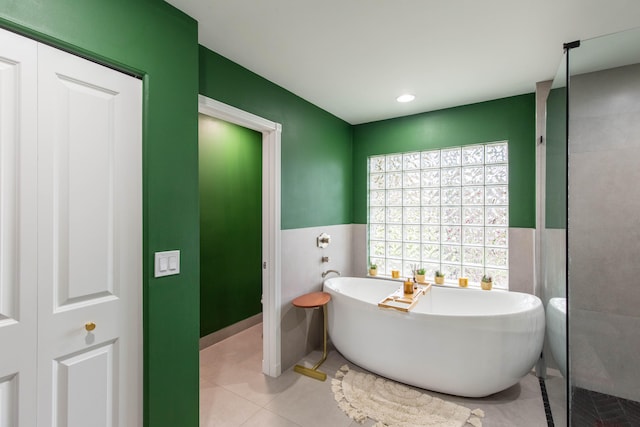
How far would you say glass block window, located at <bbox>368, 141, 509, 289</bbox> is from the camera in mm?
2951

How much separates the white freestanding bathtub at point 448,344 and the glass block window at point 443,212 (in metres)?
0.56

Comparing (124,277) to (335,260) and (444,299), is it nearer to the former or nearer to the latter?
(335,260)

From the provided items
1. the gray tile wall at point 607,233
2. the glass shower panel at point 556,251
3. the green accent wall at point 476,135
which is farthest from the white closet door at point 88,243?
the gray tile wall at point 607,233

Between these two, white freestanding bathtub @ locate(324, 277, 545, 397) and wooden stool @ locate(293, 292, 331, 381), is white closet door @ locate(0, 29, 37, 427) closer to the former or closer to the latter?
wooden stool @ locate(293, 292, 331, 381)

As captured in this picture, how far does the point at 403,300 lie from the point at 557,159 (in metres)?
1.51

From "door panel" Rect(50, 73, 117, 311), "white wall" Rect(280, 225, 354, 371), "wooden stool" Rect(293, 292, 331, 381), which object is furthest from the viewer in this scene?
"white wall" Rect(280, 225, 354, 371)

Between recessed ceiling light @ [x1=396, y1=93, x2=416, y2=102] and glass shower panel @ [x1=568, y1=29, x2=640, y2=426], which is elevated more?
recessed ceiling light @ [x1=396, y1=93, x2=416, y2=102]

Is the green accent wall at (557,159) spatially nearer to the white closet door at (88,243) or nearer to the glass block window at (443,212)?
the glass block window at (443,212)

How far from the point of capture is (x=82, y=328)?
4.14 ft

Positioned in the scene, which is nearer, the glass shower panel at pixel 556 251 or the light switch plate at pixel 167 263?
the light switch plate at pixel 167 263

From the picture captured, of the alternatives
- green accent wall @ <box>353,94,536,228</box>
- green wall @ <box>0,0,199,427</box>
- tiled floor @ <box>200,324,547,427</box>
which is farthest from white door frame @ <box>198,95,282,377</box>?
green accent wall @ <box>353,94,536,228</box>

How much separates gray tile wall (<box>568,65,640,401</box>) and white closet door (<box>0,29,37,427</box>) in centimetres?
308

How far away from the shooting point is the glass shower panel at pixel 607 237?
2094 mm

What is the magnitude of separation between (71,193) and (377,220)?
302 cm
